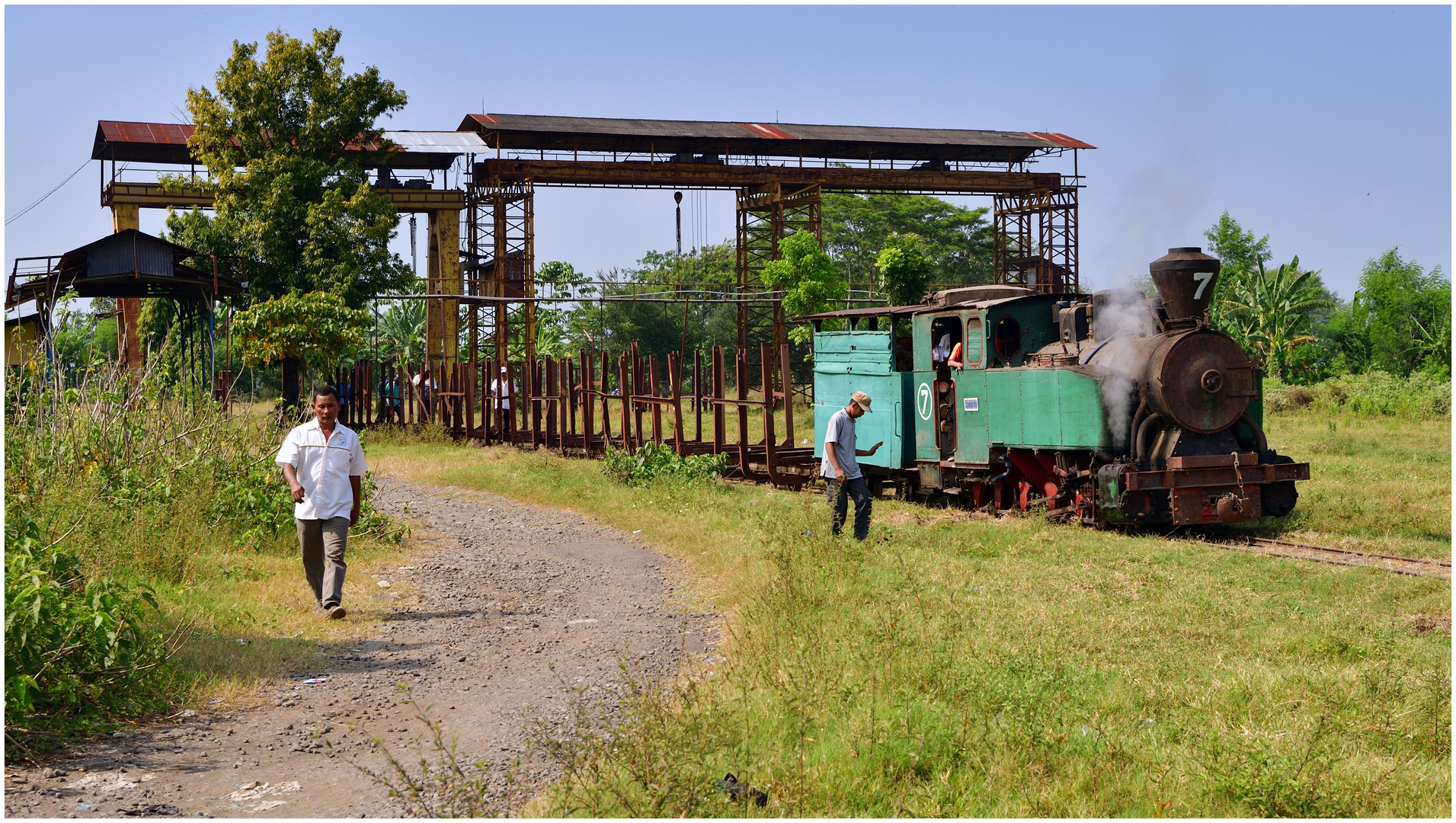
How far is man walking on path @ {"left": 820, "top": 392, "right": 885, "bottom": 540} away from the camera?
1034 cm

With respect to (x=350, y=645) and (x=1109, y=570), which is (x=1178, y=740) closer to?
(x=1109, y=570)

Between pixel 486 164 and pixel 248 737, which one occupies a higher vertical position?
pixel 486 164

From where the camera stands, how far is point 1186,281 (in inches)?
439

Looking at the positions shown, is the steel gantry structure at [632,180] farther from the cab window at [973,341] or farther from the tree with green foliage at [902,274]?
the cab window at [973,341]

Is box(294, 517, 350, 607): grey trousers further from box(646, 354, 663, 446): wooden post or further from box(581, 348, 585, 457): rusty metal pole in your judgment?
box(581, 348, 585, 457): rusty metal pole

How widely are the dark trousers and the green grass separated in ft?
0.93

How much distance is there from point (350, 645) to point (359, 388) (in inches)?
856

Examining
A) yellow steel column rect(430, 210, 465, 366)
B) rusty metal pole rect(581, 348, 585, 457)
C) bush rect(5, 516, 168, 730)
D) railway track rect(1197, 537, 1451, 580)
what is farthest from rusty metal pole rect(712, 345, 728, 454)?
yellow steel column rect(430, 210, 465, 366)

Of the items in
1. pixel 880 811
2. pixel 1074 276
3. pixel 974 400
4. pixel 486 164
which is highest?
pixel 486 164

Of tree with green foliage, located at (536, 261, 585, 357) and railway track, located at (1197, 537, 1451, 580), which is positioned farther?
tree with green foliage, located at (536, 261, 585, 357)

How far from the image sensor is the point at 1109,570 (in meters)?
9.13

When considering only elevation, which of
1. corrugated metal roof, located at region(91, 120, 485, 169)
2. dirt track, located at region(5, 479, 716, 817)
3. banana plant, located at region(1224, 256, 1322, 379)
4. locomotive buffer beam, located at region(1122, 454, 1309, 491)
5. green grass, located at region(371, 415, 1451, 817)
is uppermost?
corrugated metal roof, located at region(91, 120, 485, 169)

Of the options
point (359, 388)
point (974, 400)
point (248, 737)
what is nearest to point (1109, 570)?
point (974, 400)

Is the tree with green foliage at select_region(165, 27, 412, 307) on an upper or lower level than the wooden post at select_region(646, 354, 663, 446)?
upper
